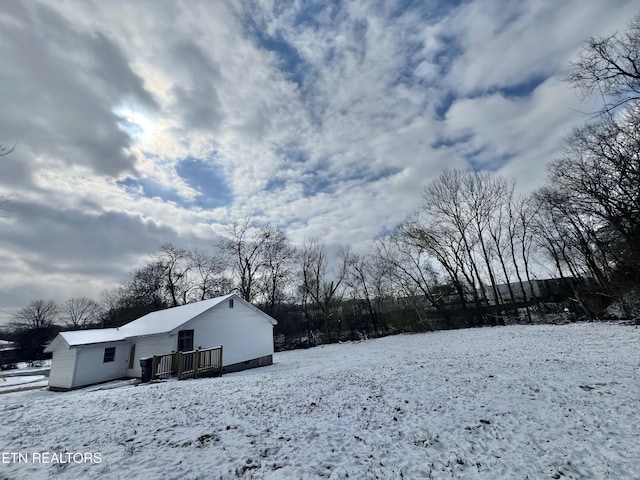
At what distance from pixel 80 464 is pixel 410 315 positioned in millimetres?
28277

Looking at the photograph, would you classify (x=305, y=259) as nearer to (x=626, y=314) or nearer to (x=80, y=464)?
(x=626, y=314)

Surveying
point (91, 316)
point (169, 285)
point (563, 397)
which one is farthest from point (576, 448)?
point (91, 316)

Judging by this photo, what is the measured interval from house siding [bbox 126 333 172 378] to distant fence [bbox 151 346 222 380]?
203cm

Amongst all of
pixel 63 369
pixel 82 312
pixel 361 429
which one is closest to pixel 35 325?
pixel 82 312

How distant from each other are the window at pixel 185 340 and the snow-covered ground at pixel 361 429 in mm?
7036

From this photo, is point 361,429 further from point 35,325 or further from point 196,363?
point 35,325

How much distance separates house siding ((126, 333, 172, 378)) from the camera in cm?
1530

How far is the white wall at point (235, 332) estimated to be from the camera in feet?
53.4

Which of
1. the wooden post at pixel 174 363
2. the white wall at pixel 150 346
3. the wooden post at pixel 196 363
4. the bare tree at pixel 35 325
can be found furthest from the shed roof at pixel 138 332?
the bare tree at pixel 35 325

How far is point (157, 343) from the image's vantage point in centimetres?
1609

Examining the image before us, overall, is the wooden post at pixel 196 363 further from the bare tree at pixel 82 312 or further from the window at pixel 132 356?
the bare tree at pixel 82 312

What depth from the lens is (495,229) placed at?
27.4 meters

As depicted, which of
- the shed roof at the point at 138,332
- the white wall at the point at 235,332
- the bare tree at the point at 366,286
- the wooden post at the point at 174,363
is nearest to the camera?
the wooden post at the point at 174,363

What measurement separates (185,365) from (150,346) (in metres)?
5.33
